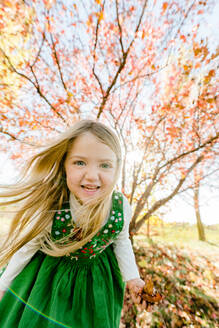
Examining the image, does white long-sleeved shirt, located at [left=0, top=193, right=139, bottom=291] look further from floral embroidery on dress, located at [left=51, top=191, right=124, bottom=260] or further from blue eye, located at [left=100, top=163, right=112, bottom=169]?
blue eye, located at [left=100, top=163, right=112, bottom=169]

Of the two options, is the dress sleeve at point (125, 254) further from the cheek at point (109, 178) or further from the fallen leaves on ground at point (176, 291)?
the cheek at point (109, 178)

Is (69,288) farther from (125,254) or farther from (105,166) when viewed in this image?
(105,166)

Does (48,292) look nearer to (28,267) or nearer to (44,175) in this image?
(28,267)

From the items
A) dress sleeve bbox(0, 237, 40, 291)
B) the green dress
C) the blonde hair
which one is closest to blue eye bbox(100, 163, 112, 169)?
the blonde hair

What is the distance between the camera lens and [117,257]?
56.3 inches

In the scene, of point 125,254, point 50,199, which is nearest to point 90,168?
point 50,199

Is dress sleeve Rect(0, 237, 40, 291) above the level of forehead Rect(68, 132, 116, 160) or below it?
below

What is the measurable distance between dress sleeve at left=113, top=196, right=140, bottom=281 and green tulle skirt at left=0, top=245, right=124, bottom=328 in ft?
0.42

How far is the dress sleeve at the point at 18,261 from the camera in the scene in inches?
48.3

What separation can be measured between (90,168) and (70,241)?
0.65 metres

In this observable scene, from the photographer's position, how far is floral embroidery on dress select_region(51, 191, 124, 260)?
130cm

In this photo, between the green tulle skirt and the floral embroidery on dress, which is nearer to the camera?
the green tulle skirt

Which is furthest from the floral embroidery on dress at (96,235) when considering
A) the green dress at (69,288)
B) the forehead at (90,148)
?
the forehead at (90,148)

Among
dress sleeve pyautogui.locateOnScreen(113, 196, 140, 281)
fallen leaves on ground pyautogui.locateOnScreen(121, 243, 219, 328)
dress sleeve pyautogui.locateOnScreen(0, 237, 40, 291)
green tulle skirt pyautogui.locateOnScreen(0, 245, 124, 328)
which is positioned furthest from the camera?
fallen leaves on ground pyautogui.locateOnScreen(121, 243, 219, 328)
